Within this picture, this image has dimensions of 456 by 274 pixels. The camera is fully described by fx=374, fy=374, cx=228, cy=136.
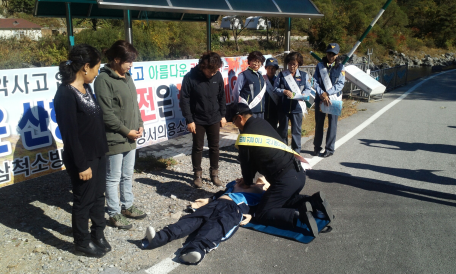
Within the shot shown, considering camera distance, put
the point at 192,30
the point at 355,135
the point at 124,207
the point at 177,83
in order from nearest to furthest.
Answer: the point at 124,207, the point at 177,83, the point at 355,135, the point at 192,30

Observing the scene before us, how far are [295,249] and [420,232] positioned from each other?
1455 millimetres

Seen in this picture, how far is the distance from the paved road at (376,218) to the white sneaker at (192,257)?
0.07 metres

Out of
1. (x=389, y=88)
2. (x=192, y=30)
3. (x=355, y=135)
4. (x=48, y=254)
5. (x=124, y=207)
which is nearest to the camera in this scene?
(x=48, y=254)

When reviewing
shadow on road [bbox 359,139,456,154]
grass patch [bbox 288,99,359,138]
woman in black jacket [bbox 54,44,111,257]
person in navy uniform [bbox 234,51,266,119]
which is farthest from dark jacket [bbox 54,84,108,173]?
shadow on road [bbox 359,139,456,154]

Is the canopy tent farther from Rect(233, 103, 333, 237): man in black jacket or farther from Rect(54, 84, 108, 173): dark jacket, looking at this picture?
Rect(233, 103, 333, 237): man in black jacket

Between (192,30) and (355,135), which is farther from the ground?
(192,30)

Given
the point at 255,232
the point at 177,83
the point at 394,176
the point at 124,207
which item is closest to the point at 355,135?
the point at 394,176

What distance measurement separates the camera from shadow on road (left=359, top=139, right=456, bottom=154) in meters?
7.36

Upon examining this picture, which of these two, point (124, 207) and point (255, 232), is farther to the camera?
point (124, 207)

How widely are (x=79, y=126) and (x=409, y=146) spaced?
6578 millimetres

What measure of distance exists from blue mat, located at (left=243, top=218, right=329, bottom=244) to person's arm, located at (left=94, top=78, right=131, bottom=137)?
1.86m

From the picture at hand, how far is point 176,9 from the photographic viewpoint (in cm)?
570

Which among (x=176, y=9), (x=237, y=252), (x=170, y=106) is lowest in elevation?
(x=237, y=252)

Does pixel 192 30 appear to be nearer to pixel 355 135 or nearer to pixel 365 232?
pixel 355 135
